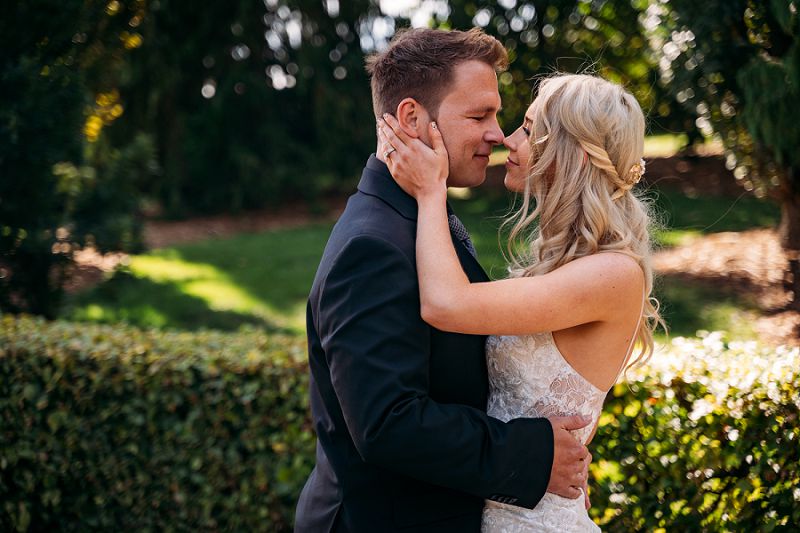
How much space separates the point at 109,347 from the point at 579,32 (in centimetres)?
1152

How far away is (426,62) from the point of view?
2.26 m

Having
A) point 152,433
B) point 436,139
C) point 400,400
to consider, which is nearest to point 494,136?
point 436,139

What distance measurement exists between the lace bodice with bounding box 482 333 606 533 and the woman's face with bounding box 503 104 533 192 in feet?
1.66

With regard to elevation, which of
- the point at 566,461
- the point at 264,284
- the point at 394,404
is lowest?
the point at 264,284

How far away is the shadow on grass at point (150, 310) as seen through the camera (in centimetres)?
807

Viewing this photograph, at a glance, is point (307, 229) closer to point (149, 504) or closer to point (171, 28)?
point (171, 28)

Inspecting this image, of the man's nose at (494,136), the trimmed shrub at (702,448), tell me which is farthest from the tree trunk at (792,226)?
the man's nose at (494,136)

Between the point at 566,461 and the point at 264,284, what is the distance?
7.79m

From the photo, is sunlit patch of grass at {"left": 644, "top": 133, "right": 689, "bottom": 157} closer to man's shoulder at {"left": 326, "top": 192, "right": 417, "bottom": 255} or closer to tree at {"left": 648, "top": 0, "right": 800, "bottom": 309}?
tree at {"left": 648, "top": 0, "right": 800, "bottom": 309}

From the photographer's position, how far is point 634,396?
3498 mm

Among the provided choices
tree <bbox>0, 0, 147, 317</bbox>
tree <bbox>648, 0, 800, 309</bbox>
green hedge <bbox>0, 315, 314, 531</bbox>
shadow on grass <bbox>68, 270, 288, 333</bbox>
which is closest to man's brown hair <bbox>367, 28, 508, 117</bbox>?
green hedge <bbox>0, 315, 314, 531</bbox>

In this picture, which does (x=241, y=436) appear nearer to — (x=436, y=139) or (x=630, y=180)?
(x=436, y=139)

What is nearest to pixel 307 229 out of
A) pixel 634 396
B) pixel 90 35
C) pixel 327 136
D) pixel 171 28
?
pixel 327 136

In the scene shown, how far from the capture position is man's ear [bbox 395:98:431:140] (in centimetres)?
226
